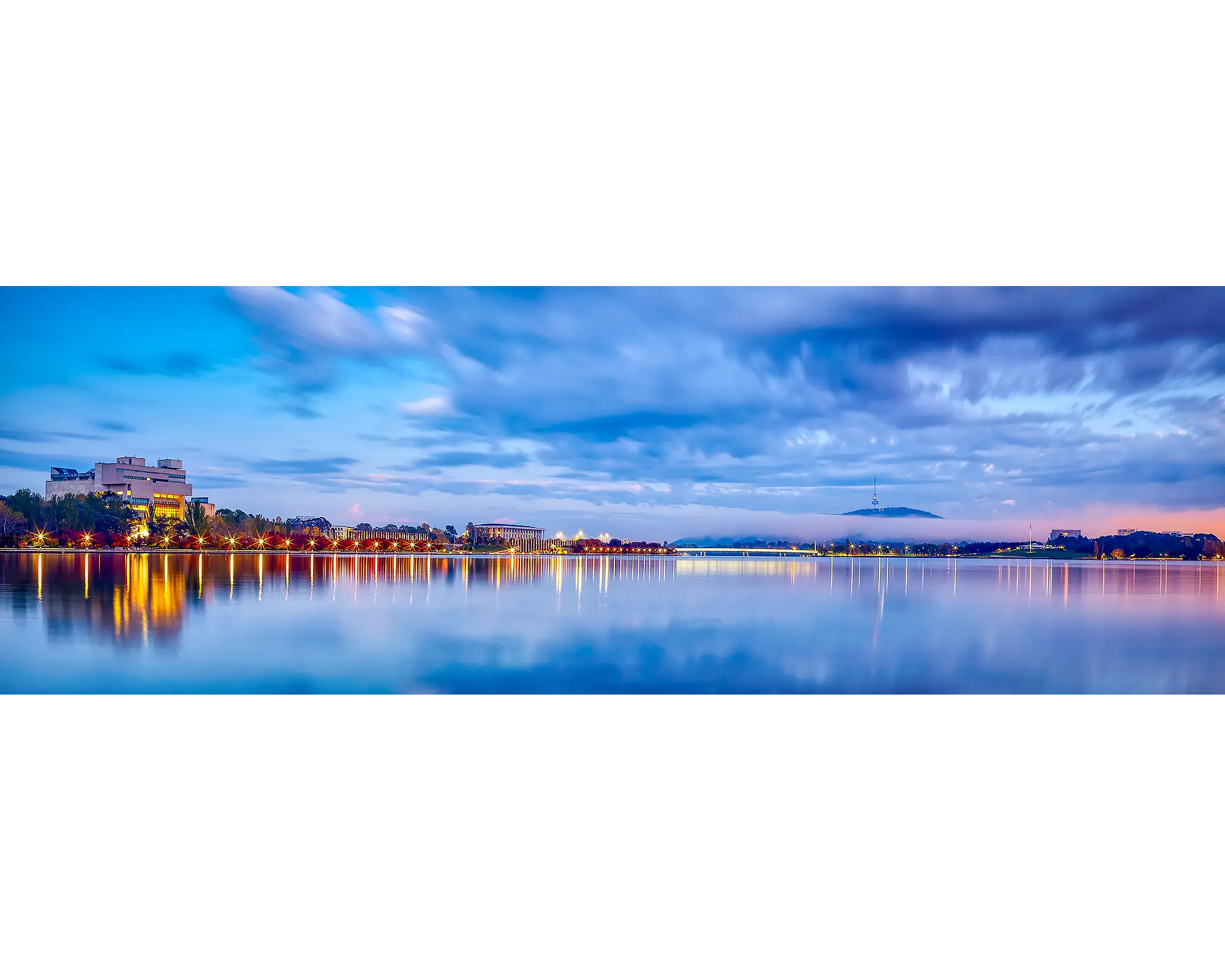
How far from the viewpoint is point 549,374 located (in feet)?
31.6

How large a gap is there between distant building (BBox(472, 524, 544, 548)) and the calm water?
1.14 m

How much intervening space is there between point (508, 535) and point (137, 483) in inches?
260

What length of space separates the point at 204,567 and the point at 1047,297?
818 inches

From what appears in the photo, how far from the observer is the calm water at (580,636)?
7.32 metres

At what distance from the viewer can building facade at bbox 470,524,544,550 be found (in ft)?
41.9

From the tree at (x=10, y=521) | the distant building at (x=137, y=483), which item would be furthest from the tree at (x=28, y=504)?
the distant building at (x=137, y=483)

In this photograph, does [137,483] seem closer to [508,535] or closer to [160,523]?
[160,523]

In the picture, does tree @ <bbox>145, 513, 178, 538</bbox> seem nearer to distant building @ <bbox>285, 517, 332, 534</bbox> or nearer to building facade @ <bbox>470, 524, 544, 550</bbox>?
distant building @ <bbox>285, 517, 332, 534</bbox>

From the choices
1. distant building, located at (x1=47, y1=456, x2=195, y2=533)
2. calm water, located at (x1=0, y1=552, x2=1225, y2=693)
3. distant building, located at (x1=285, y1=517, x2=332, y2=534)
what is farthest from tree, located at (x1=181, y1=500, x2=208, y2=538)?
distant building, located at (x1=285, y1=517, x2=332, y2=534)

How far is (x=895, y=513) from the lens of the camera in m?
10.7

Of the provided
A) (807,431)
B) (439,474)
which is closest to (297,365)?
(439,474)

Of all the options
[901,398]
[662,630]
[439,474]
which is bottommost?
[662,630]

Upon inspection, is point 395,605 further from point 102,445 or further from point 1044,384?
point 1044,384

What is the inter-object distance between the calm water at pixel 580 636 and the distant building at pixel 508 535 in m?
1.14
